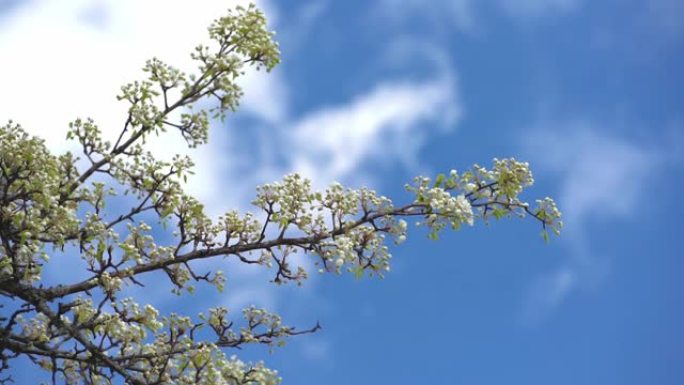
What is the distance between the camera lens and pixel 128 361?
482 inches

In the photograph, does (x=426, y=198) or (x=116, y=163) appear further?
(x=116, y=163)

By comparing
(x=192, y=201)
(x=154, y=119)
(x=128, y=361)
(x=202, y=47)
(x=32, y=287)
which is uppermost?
(x=202, y=47)

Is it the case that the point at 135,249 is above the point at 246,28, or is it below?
below

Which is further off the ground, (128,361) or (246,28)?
(246,28)

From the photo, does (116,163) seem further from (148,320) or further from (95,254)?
(148,320)

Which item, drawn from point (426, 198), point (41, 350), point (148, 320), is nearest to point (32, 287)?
point (41, 350)

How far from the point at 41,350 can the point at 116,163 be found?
8.99ft

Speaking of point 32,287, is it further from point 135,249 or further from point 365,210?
point 365,210

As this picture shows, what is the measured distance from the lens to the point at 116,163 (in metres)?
12.7

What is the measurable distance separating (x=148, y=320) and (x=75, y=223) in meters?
1.54

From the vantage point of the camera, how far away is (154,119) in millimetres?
12484

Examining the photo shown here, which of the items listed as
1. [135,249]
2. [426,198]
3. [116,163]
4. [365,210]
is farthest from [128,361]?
[426,198]

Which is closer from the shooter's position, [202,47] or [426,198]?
[426,198]

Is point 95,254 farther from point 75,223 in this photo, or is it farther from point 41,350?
point 41,350
